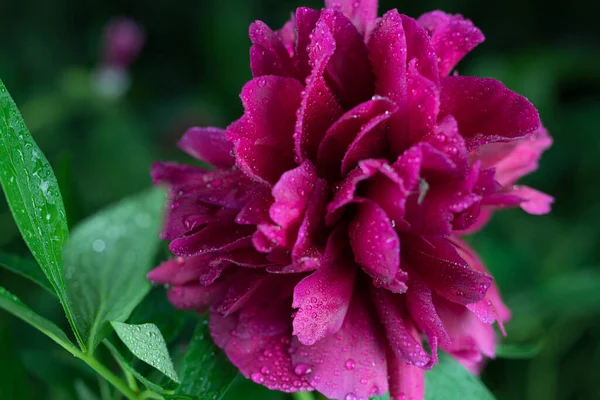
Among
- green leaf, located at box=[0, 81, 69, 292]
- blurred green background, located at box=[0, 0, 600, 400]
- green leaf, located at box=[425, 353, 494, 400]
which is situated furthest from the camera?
blurred green background, located at box=[0, 0, 600, 400]

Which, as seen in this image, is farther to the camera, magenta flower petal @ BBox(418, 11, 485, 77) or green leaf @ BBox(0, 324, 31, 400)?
green leaf @ BBox(0, 324, 31, 400)

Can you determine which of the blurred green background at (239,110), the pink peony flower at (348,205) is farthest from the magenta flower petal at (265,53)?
the blurred green background at (239,110)

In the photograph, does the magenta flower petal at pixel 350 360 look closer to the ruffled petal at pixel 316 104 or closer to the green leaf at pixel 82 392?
the ruffled petal at pixel 316 104

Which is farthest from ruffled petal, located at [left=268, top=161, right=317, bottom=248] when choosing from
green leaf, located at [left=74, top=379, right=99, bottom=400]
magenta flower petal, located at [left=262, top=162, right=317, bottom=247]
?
green leaf, located at [left=74, top=379, right=99, bottom=400]

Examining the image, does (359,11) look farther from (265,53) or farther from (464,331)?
(464,331)

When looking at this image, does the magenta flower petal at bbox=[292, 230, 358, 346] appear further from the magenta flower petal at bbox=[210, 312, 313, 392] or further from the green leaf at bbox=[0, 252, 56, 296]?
the green leaf at bbox=[0, 252, 56, 296]

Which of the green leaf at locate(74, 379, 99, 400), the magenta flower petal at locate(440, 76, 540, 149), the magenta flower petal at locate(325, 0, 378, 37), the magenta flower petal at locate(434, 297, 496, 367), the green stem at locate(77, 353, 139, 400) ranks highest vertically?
the magenta flower petal at locate(325, 0, 378, 37)

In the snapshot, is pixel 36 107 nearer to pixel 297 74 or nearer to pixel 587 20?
pixel 297 74
